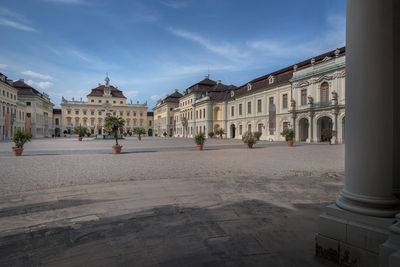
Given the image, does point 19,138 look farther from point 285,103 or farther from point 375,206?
point 285,103

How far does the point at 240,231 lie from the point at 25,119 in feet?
251

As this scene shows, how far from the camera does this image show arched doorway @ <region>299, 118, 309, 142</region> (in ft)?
124

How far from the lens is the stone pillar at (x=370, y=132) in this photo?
261 cm

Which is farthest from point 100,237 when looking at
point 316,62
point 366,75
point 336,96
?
point 316,62

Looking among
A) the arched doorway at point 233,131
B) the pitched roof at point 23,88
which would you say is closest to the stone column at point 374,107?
the arched doorway at point 233,131

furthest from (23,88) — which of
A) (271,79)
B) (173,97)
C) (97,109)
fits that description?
(271,79)

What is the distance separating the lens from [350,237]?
2.70 metres

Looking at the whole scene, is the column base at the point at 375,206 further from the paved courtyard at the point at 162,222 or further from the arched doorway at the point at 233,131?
the arched doorway at the point at 233,131

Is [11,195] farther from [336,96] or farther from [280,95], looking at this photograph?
[280,95]

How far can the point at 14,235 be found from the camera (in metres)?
3.72

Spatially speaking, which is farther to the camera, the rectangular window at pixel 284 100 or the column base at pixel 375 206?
the rectangular window at pixel 284 100

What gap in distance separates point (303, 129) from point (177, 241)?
3793cm

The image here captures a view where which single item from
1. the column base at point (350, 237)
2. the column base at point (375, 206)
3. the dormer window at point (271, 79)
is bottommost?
the column base at point (350, 237)

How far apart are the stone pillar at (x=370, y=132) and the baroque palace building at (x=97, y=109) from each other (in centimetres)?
9698
